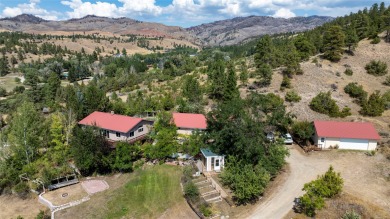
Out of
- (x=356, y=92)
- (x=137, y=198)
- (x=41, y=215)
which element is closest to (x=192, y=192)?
(x=137, y=198)

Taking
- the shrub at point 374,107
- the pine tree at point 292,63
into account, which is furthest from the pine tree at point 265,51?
the shrub at point 374,107

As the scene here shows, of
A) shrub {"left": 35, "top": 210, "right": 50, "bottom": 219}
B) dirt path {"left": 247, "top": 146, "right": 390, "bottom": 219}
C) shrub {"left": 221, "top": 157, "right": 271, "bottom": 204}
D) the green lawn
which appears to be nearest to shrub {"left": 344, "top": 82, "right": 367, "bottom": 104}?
dirt path {"left": 247, "top": 146, "right": 390, "bottom": 219}

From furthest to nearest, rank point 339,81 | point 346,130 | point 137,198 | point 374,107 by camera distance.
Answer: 1. point 339,81
2. point 374,107
3. point 346,130
4. point 137,198

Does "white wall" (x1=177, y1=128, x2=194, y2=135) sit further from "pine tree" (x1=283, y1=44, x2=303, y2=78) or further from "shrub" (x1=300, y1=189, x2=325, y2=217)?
"pine tree" (x1=283, y1=44, x2=303, y2=78)

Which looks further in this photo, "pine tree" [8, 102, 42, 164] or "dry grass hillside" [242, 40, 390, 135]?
"dry grass hillside" [242, 40, 390, 135]

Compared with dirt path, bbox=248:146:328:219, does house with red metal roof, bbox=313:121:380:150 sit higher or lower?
higher

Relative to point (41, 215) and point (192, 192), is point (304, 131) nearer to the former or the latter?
point (192, 192)

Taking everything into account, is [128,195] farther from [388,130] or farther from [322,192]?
[388,130]

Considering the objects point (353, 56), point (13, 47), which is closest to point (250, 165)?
point (353, 56)

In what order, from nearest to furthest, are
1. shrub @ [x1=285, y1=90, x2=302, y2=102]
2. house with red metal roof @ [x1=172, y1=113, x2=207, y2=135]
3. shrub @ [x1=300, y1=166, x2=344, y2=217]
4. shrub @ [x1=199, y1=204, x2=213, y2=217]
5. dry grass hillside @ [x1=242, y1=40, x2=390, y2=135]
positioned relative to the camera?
shrub @ [x1=300, y1=166, x2=344, y2=217], shrub @ [x1=199, y1=204, x2=213, y2=217], house with red metal roof @ [x1=172, y1=113, x2=207, y2=135], dry grass hillside @ [x1=242, y1=40, x2=390, y2=135], shrub @ [x1=285, y1=90, x2=302, y2=102]
